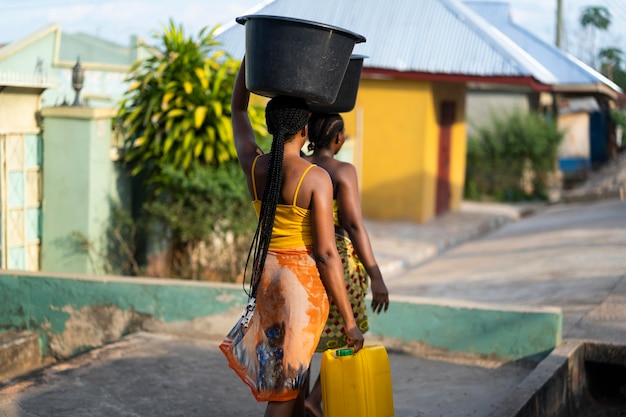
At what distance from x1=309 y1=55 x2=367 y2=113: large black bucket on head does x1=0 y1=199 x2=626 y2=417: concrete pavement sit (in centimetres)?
172

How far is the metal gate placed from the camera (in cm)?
759

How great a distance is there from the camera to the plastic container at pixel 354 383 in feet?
12.1

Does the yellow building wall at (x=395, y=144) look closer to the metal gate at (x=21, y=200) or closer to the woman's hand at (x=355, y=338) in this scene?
the metal gate at (x=21, y=200)

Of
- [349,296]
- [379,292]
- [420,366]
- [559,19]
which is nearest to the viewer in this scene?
[379,292]

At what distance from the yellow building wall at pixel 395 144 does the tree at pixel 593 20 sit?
297 centimetres

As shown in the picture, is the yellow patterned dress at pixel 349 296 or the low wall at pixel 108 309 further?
the low wall at pixel 108 309

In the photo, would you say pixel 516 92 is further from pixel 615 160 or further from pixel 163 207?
pixel 163 207

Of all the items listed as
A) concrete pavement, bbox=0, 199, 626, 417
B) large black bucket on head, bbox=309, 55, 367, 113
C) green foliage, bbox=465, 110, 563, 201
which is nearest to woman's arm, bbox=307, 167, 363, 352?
large black bucket on head, bbox=309, 55, 367, 113

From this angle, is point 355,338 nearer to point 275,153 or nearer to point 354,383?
point 354,383

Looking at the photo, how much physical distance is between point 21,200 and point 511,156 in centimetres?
1586

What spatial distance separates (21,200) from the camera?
7828mm

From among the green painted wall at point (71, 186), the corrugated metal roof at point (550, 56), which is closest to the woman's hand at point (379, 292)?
the green painted wall at point (71, 186)

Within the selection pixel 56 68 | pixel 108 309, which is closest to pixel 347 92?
pixel 108 309

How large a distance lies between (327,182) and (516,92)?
2141 cm
